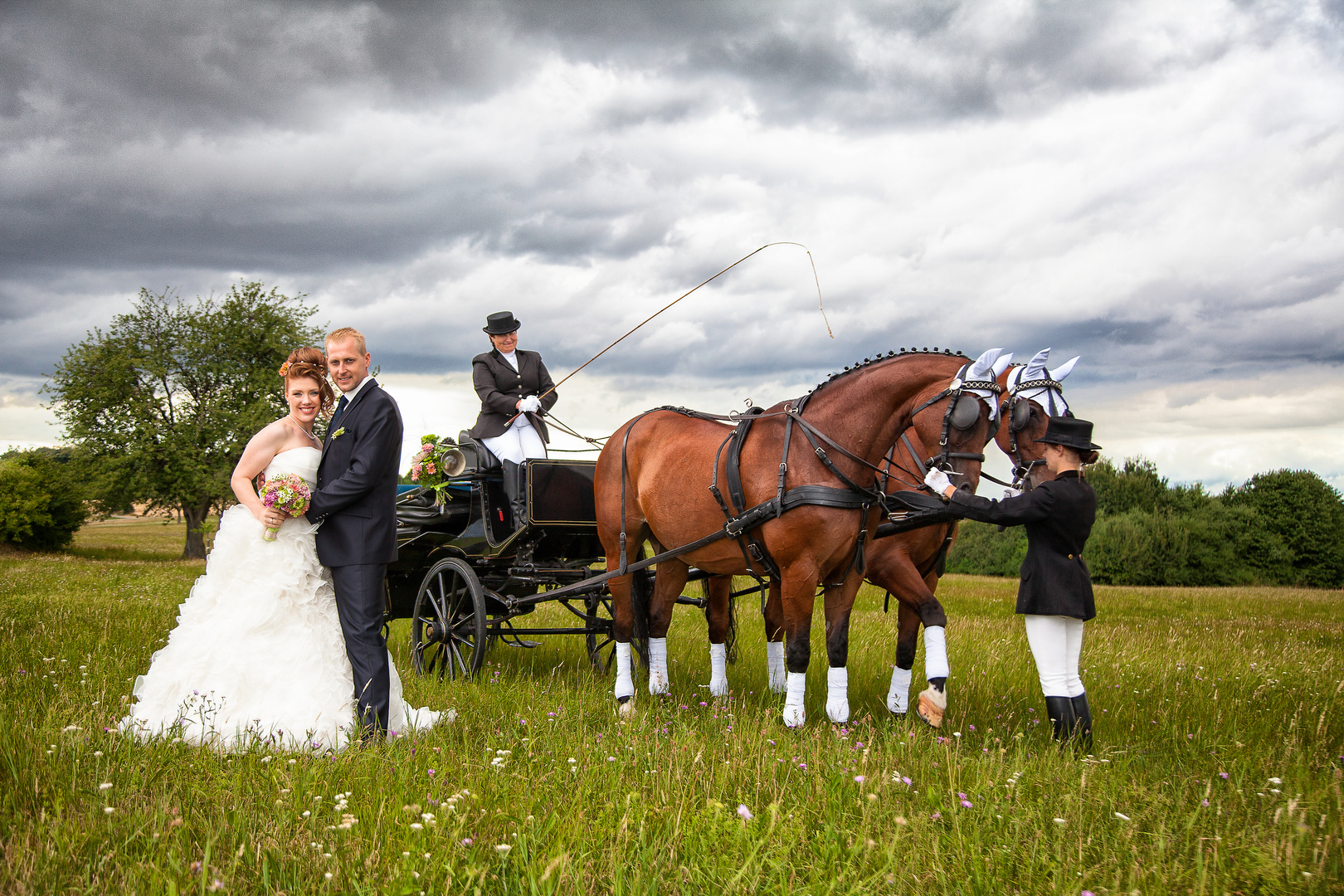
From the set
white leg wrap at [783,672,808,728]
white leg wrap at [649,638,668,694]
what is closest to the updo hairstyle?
white leg wrap at [649,638,668,694]

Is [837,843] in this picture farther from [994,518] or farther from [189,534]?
[189,534]

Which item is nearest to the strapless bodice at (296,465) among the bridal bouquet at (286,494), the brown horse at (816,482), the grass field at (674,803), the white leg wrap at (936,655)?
the bridal bouquet at (286,494)

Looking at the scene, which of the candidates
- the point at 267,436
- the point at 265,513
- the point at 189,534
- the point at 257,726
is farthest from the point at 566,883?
the point at 189,534

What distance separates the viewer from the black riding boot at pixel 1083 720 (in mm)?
4422

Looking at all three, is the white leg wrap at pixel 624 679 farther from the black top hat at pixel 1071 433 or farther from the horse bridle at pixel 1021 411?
the black top hat at pixel 1071 433

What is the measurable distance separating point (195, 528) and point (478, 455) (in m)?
32.3

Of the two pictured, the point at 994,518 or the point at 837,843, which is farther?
the point at 994,518

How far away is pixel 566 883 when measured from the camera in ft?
8.86

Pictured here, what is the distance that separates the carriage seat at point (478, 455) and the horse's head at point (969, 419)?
3776 mm

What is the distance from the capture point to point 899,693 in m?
5.74

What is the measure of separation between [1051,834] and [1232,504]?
1893 inches

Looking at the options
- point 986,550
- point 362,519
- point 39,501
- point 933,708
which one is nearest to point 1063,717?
point 933,708

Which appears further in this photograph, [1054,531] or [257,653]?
[257,653]

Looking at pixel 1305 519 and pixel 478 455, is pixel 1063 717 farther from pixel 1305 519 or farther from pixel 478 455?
pixel 1305 519
